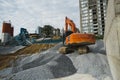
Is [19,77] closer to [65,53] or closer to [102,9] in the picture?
[65,53]

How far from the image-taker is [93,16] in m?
85.7

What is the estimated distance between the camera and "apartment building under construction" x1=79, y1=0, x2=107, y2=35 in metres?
81.9

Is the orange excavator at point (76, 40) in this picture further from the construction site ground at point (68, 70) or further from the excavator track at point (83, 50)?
the construction site ground at point (68, 70)

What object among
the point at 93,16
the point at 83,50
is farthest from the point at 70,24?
the point at 93,16

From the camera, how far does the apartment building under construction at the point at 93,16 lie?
81.9m

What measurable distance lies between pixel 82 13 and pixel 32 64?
242ft

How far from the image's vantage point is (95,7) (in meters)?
86.5

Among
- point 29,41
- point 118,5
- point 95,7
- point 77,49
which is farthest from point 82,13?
point 118,5

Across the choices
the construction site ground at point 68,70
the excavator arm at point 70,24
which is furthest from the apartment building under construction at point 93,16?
the construction site ground at point 68,70

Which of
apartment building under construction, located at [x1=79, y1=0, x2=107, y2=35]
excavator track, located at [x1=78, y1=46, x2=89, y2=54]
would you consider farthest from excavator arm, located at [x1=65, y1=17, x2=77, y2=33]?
apartment building under construction, located at [x1=79, y1=0, x2=107, y2=35]

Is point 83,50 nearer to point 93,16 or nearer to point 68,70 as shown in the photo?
point 68,70

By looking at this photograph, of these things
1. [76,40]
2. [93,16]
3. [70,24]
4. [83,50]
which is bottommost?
[83,50]

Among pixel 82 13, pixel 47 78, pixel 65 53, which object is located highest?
pixel 82 13

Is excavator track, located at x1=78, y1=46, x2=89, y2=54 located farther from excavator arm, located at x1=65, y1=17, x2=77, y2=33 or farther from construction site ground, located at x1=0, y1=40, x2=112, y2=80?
excavator arm, located at x1=65, y1=17, x2=77, y2=33
